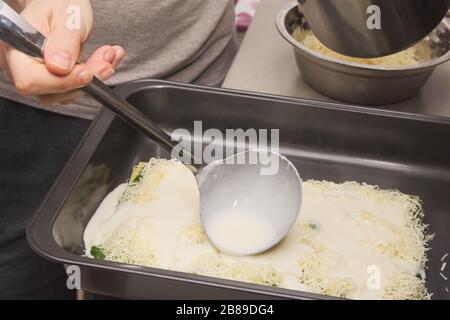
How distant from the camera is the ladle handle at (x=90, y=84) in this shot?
0.62 metres

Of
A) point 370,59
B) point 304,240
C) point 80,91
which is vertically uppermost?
point 80,91

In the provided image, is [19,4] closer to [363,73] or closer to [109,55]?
[109,55]

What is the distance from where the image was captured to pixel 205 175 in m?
0.85

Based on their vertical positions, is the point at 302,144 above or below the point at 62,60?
below

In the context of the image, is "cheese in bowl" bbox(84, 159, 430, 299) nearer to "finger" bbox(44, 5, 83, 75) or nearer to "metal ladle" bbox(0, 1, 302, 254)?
"metal ladle" bbox(0, 1, 302, 254)

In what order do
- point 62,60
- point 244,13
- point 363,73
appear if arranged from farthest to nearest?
1. point 244,13
2. point 363,73
3. point 62,60

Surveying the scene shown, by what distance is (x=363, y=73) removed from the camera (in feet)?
2.90

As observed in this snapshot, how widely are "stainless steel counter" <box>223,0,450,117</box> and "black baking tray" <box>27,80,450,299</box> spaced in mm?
80

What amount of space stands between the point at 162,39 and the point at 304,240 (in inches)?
18.8

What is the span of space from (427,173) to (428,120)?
0.31 feet

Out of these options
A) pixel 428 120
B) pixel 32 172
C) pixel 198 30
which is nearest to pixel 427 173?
pixel 428 120

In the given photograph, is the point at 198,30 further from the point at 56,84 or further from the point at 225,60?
the point at 56,84

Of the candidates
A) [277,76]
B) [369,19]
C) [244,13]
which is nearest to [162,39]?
[277,76]

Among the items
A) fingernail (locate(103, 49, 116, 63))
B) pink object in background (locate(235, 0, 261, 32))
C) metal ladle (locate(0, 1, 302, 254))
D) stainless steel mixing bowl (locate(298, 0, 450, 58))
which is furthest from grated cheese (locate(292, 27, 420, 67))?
pink object in background (locate(235, 0, 261, 32))
